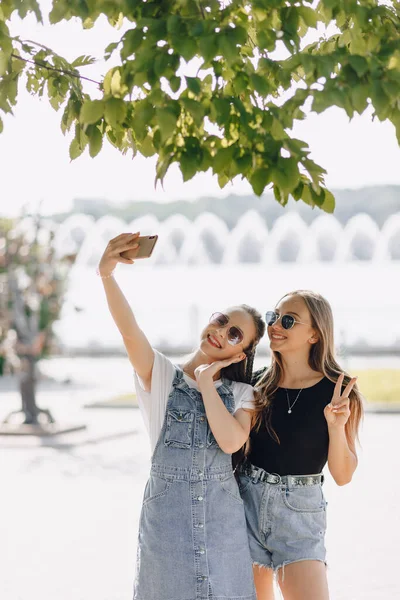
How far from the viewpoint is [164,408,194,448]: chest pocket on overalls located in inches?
132

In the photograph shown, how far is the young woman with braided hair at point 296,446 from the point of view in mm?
3467

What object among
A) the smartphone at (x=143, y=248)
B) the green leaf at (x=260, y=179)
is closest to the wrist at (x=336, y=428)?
the smartphone at (x=143, y=248)

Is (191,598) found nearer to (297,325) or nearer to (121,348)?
(297,325)

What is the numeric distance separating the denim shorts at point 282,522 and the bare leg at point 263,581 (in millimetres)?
85

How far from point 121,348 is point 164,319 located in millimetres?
1596

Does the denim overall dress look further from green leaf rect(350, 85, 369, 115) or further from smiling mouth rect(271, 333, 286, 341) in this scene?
green leaf rect(350, 85, 369, 115)

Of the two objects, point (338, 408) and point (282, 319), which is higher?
point (282, 319)

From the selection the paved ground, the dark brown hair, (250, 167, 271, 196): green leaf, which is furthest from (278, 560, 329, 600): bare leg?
the paved ground

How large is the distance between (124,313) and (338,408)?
877mm

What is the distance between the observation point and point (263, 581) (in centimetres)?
362

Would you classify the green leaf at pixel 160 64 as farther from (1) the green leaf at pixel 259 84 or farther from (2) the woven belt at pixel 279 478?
(2) the woven belt at pixel 279 478

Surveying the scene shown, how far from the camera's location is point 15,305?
44.8ft

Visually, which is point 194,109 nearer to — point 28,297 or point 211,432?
point 211,432

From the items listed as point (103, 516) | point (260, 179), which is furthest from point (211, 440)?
point (103, 516)
